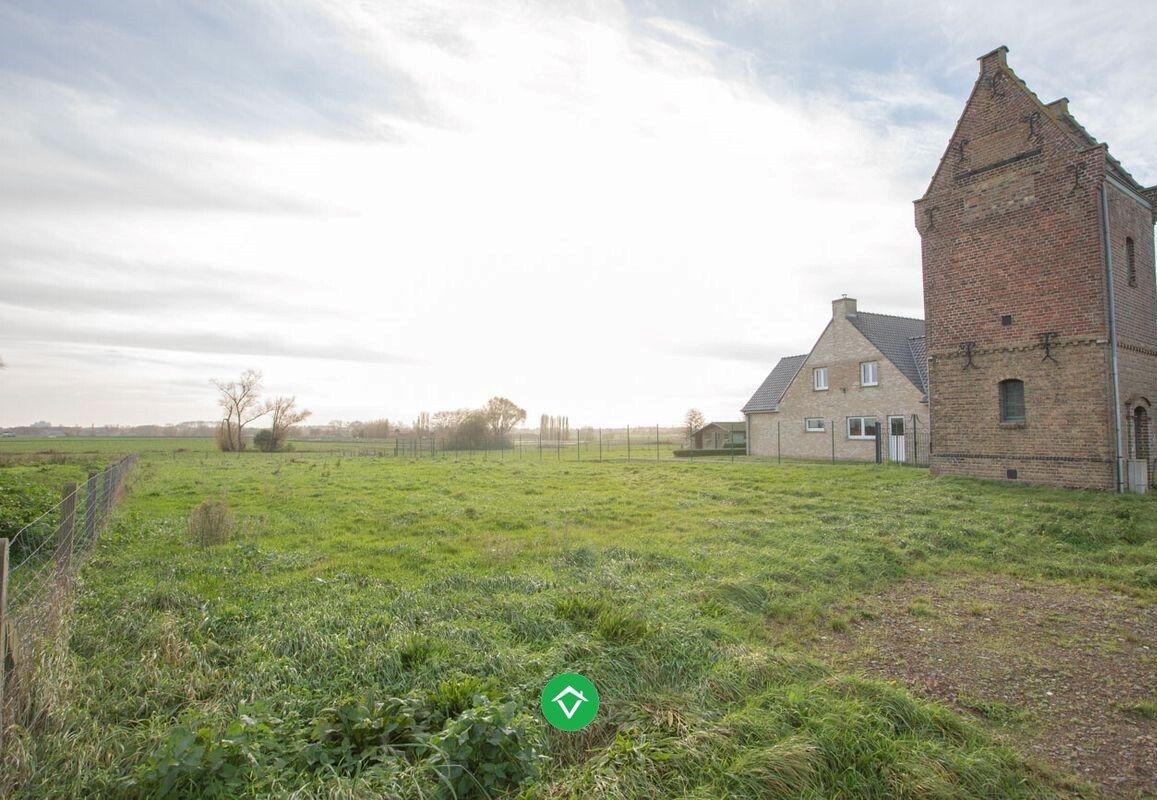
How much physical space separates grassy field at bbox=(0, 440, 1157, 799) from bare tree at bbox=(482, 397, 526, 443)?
132ft

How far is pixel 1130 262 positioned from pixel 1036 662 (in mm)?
15309

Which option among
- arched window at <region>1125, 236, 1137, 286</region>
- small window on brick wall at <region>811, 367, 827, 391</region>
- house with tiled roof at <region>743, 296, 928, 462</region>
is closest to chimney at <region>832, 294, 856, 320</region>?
house with tiled roof at <region>743, 296, 928, 462</region>

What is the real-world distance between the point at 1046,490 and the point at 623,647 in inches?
541

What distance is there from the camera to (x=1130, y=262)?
51.8ft

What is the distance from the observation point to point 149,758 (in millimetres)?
3215

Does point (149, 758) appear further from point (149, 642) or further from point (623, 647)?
point (623, 647)

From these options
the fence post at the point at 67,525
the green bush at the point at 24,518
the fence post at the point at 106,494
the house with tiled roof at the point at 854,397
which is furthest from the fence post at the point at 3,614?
the house with tiled roof at the point at 854,397

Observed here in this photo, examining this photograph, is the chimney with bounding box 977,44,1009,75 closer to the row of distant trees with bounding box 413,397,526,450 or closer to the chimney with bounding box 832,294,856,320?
the chimney with bounding box 832,294,856,320

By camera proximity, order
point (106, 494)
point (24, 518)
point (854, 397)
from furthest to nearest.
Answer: point (854, 397), point (106, 494), point (24, 518)

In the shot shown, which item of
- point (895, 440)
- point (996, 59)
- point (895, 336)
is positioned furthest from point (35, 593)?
point (895, 336)

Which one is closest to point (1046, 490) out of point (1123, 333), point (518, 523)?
point (1123, 333)

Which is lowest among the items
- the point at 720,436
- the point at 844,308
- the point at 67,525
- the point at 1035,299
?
the point at 67,525

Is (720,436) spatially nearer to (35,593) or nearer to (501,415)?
(501,415)

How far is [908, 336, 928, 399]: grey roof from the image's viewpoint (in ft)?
85.0
